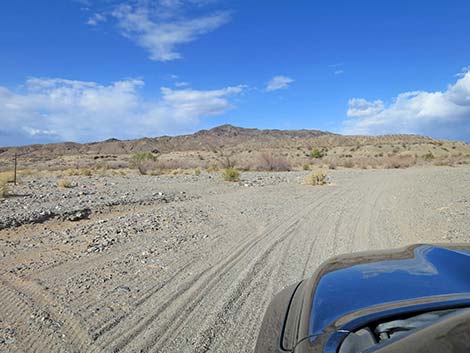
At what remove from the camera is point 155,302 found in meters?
5.18

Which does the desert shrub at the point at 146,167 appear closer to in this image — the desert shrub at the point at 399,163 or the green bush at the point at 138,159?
the green bush at the point at 138,159

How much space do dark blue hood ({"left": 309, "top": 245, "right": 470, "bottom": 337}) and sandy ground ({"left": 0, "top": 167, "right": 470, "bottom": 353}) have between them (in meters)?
1.96

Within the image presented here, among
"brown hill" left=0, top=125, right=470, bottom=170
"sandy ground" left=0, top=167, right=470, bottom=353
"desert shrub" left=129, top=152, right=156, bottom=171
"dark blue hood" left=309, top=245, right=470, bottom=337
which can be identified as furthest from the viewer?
"brown hill" left=0, top=125, right=470, bottom=170

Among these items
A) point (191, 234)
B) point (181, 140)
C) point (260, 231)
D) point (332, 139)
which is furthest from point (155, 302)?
point (181, 140)

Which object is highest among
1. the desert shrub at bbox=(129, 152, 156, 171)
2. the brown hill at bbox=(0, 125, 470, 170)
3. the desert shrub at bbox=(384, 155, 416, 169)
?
the brown hill at bbox=(0, 125, 470, 170)

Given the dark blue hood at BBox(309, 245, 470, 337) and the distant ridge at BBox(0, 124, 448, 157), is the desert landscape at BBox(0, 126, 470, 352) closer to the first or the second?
the dark blue hood at BBox(309, 245, 470, 337)

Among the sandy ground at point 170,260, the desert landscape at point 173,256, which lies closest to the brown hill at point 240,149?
the desert landscape at point 173,256

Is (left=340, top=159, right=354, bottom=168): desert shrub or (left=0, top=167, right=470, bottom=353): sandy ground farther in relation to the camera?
(left=340, top=159, right=354, bottom=168): desert shrub

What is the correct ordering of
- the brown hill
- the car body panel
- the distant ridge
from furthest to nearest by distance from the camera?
1. the distant ridge
2. the brown hill
3. the car body panel

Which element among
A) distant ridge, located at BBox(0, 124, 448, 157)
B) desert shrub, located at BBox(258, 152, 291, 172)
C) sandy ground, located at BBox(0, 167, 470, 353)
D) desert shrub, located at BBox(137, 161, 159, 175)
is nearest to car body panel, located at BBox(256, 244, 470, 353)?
sandy ground, located at BBox(0, 167, 470, 353)

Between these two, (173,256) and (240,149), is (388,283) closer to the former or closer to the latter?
(173,256)

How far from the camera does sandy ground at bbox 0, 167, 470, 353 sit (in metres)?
4.35

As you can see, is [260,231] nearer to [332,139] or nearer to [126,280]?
[126,280]

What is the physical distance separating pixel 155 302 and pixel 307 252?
138 inches
